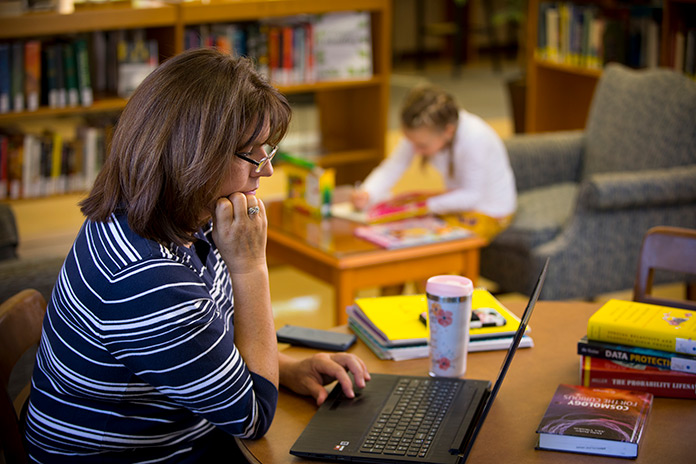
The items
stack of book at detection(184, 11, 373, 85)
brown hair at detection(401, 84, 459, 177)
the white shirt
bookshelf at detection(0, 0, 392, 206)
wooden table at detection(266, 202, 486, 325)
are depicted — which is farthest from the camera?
stack of book at detection(184, 11, 373, 85)

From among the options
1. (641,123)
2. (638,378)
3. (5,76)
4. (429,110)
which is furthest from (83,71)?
(638,378)

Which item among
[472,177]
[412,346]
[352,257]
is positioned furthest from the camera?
[472,177]

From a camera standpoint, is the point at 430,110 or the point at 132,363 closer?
the point at 132,363

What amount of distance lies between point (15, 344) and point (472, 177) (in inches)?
83.9

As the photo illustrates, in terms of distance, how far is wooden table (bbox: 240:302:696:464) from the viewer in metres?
1.31

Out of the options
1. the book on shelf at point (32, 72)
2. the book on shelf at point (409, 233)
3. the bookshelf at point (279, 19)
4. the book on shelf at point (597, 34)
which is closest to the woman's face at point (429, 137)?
the book on shelf at point (409, 233)

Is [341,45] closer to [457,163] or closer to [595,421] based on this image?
[457,163]

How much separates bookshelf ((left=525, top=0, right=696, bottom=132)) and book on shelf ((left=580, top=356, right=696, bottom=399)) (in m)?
3.13

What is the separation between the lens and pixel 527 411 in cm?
145

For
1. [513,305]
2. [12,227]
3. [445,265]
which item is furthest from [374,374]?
[12,227]

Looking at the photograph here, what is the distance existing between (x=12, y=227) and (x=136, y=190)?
1.76 meters

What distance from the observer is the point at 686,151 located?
11.8 feet

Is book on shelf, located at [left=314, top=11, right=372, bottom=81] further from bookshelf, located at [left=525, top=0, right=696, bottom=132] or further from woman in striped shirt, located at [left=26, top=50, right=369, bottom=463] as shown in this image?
woman in striped shirt, located at [left=26, top=50, right=369, bottom=463]

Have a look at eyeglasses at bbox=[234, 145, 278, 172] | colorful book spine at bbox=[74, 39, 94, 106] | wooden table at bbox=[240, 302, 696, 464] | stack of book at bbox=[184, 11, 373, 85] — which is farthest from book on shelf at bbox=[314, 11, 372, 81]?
eyeglasses at bbox=[234, 145, 278, 172]
